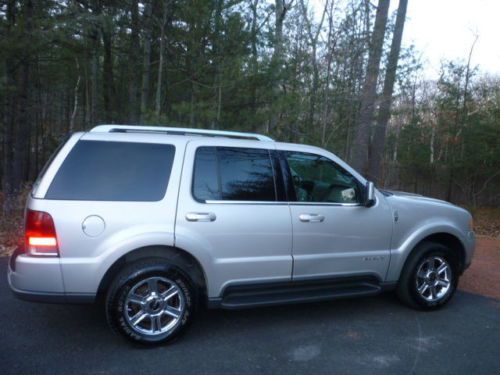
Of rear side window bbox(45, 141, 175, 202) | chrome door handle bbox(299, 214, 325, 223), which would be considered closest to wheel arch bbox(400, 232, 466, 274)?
chrome door handle bbox(299, 214, 325, 223)

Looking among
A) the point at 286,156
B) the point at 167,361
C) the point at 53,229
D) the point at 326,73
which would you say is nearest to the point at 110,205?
the point at 53,229

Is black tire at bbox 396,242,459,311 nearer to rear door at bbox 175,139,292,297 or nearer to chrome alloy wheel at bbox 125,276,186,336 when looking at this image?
rear door at bbox 175,139,292,297

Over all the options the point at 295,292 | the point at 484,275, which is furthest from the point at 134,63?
the point at 484,275

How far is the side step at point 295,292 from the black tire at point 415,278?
0.38 meters

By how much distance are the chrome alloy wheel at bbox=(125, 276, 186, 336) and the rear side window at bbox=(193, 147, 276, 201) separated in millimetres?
861

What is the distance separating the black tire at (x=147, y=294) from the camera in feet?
11.9

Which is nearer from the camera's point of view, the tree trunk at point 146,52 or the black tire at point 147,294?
the black tire at point 147,294

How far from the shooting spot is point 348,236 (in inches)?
176

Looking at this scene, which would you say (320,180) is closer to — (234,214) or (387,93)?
(234,214)

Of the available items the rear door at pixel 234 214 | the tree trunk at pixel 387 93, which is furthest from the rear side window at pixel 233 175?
the tree trunk at pixel 387 93

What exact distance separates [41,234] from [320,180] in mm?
2809

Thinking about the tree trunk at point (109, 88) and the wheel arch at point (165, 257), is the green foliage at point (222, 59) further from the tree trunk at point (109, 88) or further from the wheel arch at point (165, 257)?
the wheel arch at point (165, 257)

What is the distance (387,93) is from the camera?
33.1ft

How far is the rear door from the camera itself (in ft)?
12.7
